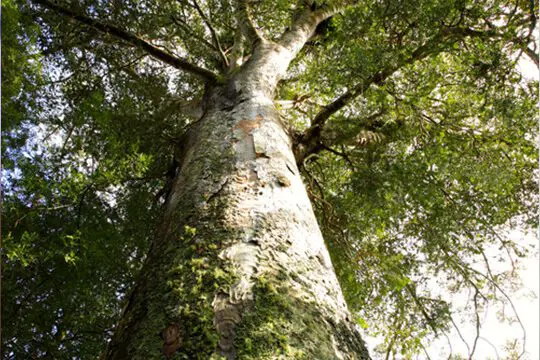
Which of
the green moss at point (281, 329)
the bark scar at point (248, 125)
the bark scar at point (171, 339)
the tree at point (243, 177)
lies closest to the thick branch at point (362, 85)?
the tree at point (243, 177)

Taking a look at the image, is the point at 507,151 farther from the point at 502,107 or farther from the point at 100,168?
the point at 100,168

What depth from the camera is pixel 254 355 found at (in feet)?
4.37

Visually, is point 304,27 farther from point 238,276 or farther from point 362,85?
point 238,276

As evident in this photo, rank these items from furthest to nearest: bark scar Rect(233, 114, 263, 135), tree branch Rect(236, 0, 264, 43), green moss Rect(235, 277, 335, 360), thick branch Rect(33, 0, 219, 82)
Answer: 1. tree branch Rect(236, 0, 264, 43)
2. thick branch Rect(33, 0, 219, 82)
3. bark scar Rect(233, 114, 263, 135)
4. green moss Rect(235, 277, 335, 360)

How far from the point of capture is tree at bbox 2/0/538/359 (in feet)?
5.49

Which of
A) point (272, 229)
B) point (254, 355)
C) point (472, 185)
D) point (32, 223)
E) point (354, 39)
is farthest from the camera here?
point (472, 185)

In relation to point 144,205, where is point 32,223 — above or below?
below

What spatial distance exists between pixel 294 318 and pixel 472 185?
5.98 meters

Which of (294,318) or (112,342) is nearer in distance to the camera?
(294,318)

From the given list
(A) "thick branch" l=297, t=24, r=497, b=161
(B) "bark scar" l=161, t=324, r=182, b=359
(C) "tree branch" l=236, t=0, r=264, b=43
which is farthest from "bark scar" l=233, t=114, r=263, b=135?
(C) "tree branch" l=236, t=0, r=264, b=43

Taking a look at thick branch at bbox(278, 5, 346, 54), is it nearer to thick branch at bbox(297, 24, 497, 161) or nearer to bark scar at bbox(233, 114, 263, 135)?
thick branch at bbox(297, 24, 497, 161)

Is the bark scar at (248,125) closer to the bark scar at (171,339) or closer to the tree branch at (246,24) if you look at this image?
the bark scar at (171,339)

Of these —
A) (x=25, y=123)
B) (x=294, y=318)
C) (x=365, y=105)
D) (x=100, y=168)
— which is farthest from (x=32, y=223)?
(x=365, y=105)

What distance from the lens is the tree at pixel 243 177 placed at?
167cm
